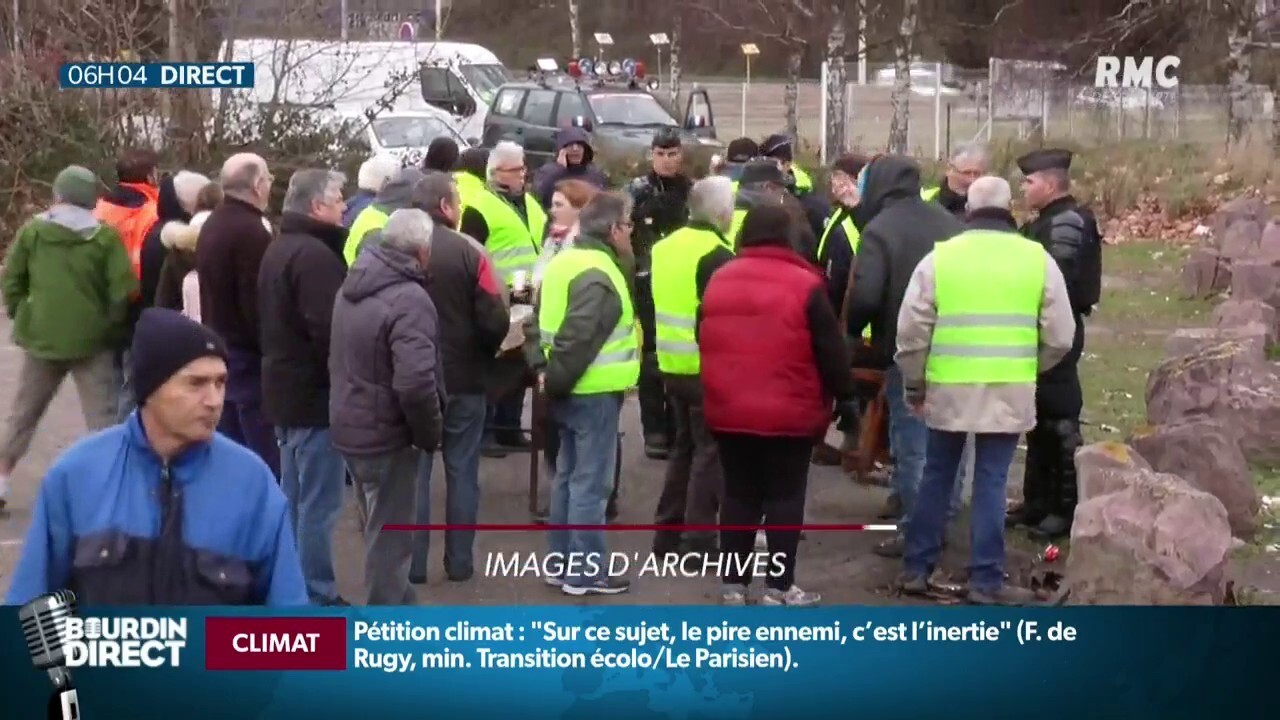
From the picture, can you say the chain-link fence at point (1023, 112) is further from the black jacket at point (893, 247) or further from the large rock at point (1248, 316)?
the black jacket at point (893, 247)

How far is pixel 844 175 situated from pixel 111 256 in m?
3.56

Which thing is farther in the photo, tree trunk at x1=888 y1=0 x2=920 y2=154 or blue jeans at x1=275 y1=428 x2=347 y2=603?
tree trunk at x1=888 y1=0 x2=920 y2=154

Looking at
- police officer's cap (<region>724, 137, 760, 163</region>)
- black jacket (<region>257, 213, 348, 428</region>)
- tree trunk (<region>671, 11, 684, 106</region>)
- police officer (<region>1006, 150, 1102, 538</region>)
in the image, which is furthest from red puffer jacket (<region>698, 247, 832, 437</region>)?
tree trunk (<region>671, 11, 684, 106</region>)

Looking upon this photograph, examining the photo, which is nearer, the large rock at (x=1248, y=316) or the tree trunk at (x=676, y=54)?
the large rock at (x=1248, y=316)

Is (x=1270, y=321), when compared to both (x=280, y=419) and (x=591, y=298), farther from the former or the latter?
(x=280, y=419)

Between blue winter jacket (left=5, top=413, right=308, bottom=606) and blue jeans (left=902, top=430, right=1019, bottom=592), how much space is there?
3712 millimetres

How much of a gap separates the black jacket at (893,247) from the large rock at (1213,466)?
1687 mm

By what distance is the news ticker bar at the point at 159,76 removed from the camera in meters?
9.32

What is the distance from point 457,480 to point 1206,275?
11073mm

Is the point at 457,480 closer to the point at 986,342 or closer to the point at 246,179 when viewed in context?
the point at 246,179

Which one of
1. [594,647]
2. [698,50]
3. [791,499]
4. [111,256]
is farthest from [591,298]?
[698,50]

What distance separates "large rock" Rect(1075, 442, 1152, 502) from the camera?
6.91 metres

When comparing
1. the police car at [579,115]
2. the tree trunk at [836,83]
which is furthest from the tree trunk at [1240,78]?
the police car at [579,115]

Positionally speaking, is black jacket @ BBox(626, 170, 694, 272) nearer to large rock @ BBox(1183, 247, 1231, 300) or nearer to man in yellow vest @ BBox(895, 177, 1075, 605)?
man in yellow vest @ BBox(895, 177, 1075, 605)
